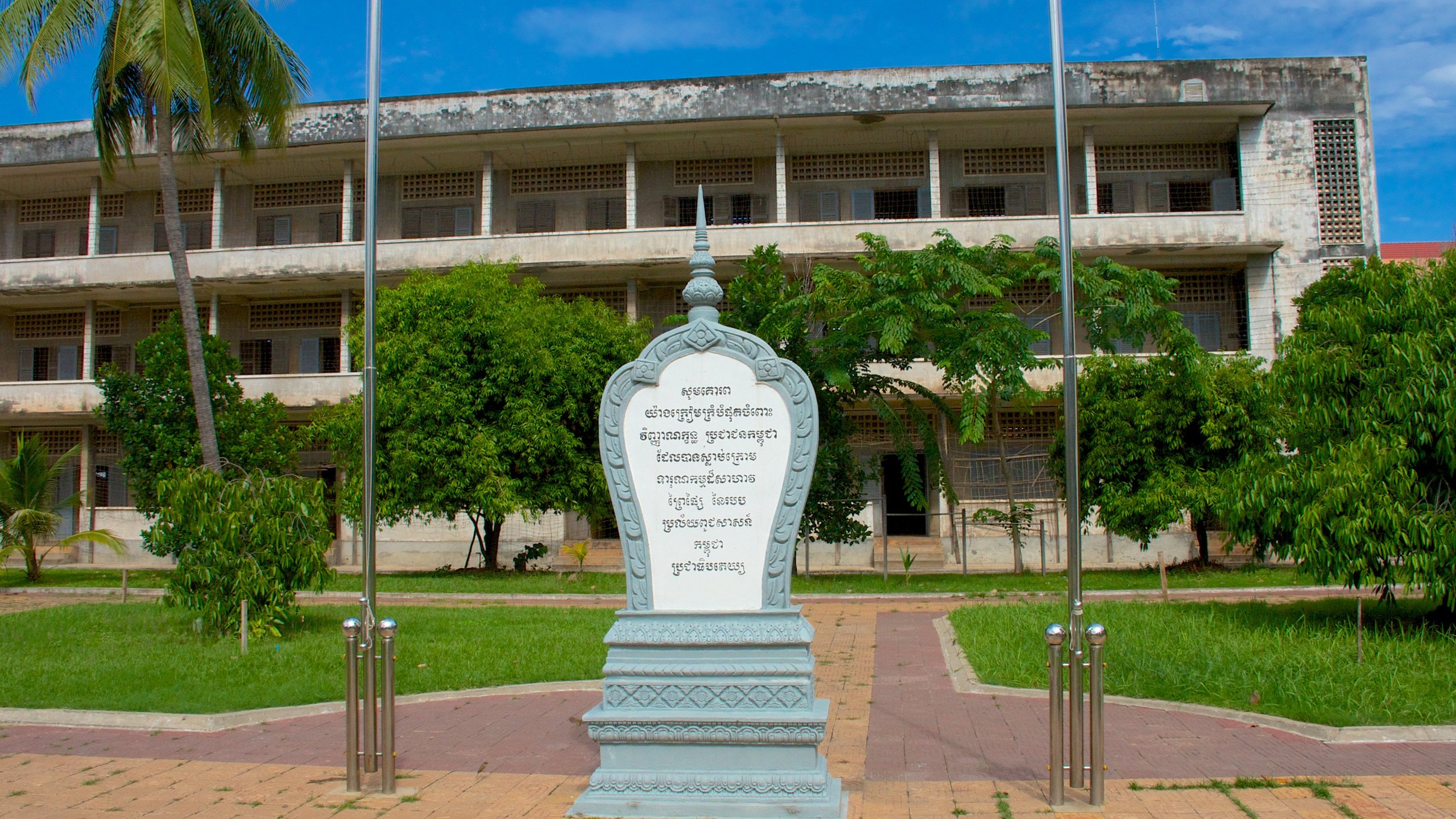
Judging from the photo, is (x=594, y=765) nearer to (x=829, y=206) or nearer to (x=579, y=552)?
(x=579, y=552)

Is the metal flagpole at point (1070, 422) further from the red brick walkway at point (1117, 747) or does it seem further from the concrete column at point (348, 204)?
the concrete column at point (348, 204)

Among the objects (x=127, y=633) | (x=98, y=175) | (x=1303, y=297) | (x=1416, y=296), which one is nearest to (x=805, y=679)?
(x=1416, y=296)

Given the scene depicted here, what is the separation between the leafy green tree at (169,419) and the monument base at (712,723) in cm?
1922

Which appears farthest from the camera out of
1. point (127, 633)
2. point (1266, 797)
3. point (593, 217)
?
point (593, 217)

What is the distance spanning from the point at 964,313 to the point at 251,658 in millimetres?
12547

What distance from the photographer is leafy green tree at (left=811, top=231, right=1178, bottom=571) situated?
17.9 m

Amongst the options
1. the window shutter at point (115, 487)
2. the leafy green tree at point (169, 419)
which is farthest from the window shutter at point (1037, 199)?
the window shutter at point (115, 487)

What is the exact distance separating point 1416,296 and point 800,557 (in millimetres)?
15109

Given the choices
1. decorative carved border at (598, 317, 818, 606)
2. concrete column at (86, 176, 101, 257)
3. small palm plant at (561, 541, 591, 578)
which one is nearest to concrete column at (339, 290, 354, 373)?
concrete column at (86, 176, 101, 257)

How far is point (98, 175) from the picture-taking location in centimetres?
2919

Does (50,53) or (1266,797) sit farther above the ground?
(50,53)

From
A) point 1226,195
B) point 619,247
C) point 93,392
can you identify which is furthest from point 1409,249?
point 93,392

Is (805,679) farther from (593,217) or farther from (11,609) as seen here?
(593,217)

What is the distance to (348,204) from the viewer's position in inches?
1106
